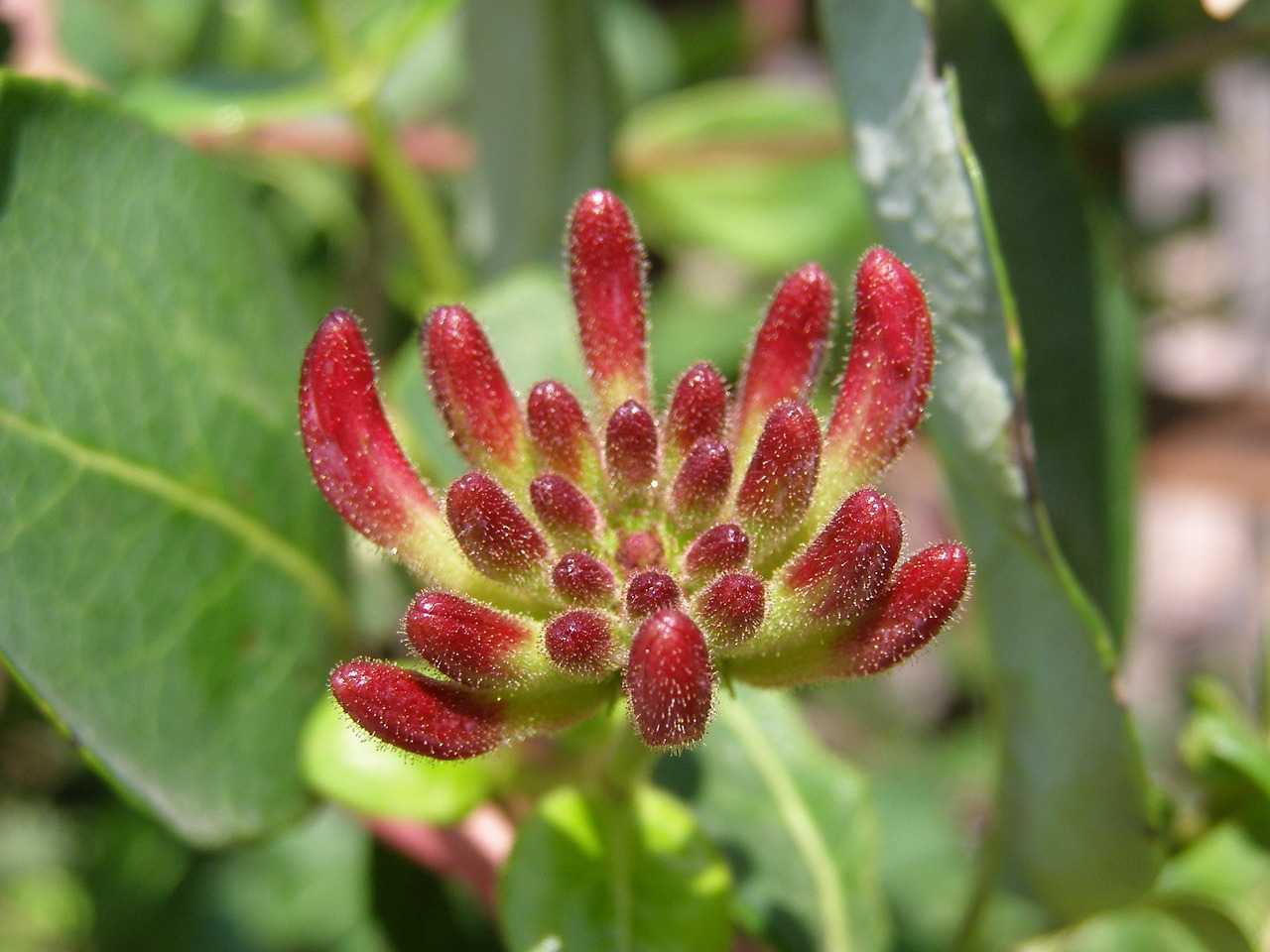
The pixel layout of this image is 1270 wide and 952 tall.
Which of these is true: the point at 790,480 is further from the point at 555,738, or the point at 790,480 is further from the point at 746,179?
the point at 746,179

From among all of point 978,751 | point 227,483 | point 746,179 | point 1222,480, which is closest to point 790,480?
point 227,483

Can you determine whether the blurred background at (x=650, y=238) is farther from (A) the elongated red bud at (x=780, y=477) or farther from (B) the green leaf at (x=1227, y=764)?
(A) the elongated red bud at (x=780, y=477)

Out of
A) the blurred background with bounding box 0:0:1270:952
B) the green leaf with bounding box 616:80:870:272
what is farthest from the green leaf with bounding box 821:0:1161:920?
the green leaf with bounding box 616:80:870:272

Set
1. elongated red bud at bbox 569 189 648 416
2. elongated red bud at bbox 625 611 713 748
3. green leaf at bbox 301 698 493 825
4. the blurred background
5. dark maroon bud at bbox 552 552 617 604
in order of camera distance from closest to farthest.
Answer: elongated red bud at bbox 625 611 713 748 → dark maroon bud at bbox 552 552 617 604 → elongated red bud at bbox 569 189 648 416 → green leaf at bbox 301 698 493 825 → the blurred background

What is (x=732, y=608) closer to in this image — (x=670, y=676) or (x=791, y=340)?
(x=670, y=676)

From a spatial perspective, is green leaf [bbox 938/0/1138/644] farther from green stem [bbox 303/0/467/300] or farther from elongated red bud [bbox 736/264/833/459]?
green stem [bbox 303/0/467/300]

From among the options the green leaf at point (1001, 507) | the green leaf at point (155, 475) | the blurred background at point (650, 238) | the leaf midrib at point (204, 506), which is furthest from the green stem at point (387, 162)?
the green leaf at point (1001, 507)
